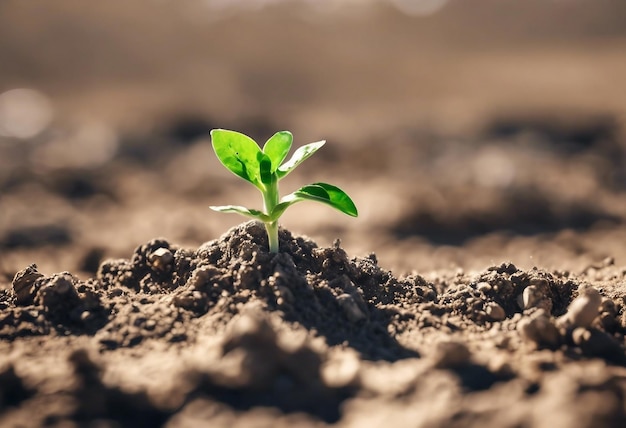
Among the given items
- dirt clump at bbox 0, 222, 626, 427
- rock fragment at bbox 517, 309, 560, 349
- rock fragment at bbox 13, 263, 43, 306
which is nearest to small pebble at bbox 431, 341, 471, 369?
dirt clump at bbox 0, 222, 626, 427

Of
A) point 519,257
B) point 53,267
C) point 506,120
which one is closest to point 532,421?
point 519,257

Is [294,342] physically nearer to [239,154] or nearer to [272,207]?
[272,207]

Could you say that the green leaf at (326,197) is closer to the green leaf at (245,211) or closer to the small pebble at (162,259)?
the green leaf at (245,211)

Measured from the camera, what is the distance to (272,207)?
6.15 feet

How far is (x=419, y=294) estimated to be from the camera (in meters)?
2.00

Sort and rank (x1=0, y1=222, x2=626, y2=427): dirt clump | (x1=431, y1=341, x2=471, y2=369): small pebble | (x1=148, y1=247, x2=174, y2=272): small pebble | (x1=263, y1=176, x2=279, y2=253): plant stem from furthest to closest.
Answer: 1. (x1=148, y1=247, x2=174, y2=272): small pebble
2. (x1=263, y1=176, x2=279, y2=253): plant stem
3. (x1=431, y1=341, x2=471, y2=369): small pebble
4. (x1=0, y1=222, x2=626, y2=427): dirt clump

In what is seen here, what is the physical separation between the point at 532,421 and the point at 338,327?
576 millimetres

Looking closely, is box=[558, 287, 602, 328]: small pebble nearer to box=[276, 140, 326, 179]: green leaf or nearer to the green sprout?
the green sprout

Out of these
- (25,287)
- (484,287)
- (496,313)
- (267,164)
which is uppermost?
(267,164)

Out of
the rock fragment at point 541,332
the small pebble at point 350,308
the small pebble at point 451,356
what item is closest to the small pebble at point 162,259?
the small pebble at point 350,308

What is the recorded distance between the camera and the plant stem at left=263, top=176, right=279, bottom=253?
6.14 ft

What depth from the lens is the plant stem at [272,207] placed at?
6.14 feet

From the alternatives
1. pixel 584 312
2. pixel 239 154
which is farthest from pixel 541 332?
pixel 239 154

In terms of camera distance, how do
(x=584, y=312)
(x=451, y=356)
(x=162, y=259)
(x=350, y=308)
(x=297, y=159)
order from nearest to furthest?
(x=451, y=356) → (x=584, y=312) → (x=350, y=308) → (x=297, y=159) → (x=162, y=259)
